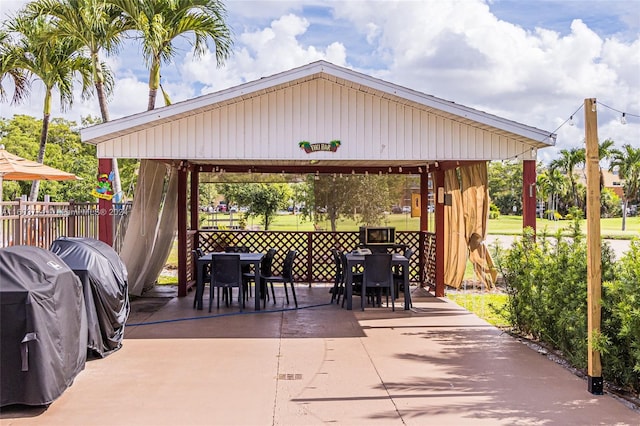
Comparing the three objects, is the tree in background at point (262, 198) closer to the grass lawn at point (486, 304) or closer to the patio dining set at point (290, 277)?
the patio dining set at point (290, 277)

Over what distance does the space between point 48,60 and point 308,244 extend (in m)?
8.41

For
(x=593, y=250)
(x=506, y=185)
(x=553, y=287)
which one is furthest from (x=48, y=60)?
(x=506, y=185)

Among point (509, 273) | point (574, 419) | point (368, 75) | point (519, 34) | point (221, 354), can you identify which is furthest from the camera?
point (519, 34)

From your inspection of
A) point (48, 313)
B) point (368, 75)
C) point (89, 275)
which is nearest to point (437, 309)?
point (368, 75)

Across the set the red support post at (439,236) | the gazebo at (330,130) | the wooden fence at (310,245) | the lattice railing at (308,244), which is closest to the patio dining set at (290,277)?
the red support post at (439,236)

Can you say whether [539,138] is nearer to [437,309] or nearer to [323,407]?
[437,309]

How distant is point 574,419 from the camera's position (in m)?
4.21

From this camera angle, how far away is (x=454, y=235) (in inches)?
426

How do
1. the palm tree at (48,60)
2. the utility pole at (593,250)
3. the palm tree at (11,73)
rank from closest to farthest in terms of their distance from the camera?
the utility pole at (593,250) < the palm tree at (48,60) < the palm tree at (11,73)

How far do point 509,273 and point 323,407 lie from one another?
11.2ft

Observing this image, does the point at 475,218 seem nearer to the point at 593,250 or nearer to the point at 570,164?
the point at 593,250

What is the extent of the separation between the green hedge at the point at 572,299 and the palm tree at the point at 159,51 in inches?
214

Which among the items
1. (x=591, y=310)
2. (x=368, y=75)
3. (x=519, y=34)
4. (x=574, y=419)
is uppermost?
(x=519, y=34)

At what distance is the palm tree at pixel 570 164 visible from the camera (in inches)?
1447
